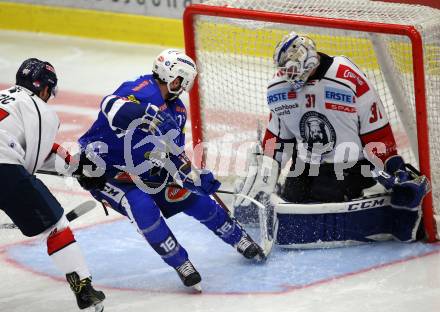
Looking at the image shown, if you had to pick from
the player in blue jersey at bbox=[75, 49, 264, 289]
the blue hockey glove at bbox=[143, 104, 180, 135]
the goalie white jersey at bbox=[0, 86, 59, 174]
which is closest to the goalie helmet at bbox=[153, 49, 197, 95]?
the player in blue jersey at bbox=[75, 49, 264, 289]

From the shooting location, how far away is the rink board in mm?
4105

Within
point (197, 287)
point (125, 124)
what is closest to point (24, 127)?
point (125, 124)

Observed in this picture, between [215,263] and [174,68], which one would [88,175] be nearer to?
[174,68]

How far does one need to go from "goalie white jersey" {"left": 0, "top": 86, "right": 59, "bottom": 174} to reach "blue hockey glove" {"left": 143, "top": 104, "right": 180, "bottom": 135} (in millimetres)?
370

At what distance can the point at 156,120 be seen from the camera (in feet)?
12.8

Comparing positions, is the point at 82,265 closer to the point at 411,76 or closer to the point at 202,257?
the point at 202,257

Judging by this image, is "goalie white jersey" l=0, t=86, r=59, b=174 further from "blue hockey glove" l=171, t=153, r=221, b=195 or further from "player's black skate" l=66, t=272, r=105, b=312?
"blue hockey glove" l=171, t=153, r=221, b=195

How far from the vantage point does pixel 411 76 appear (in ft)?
14.3

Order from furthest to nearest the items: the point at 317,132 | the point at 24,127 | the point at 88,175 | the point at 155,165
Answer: the point at 317,132
the point at 155,165
the point at 88,175
the point at 24,127

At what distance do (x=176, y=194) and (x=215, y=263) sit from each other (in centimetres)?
36

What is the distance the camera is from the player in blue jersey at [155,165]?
3984 mm

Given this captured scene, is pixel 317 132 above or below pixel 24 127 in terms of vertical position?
below

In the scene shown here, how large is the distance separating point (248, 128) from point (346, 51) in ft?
2.11

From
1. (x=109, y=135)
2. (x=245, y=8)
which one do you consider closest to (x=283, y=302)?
(x=109, y=135)
